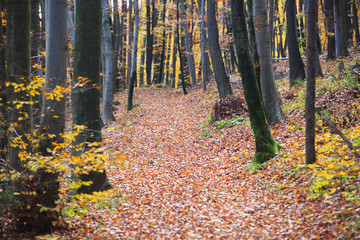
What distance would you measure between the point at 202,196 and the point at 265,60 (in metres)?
5.34

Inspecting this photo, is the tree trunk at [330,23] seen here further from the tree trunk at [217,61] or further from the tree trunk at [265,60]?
the tree trunk at [265,60]

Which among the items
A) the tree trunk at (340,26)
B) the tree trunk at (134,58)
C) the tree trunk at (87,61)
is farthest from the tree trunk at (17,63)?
the tree trunk at (134,58)

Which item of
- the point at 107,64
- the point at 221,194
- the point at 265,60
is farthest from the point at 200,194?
the point at 107,64

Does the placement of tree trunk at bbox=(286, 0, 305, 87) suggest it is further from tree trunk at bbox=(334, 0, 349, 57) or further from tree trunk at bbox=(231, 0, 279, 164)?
tree trunk at bbox=(231, 0, 279, 164)

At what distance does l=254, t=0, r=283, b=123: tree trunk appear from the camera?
32.5ft

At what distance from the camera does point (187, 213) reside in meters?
6.16

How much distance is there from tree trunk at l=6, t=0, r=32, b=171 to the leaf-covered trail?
1.90 m

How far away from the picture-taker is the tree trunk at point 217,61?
15.8 metres

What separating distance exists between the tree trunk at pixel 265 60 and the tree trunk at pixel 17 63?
714 centimetres

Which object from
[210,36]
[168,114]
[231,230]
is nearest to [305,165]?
[231,230]

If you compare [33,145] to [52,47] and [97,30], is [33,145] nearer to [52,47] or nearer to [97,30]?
[52,47]

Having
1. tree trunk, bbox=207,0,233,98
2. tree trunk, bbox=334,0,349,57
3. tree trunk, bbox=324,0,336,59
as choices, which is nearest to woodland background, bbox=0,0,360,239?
tree trunk, bbox=334,0,349,57

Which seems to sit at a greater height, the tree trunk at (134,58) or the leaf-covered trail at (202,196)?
the tree trunk at (134,58)

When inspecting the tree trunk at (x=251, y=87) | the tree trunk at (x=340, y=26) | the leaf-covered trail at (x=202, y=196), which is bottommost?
the leaf-covered trail at (x=202, y=196)
